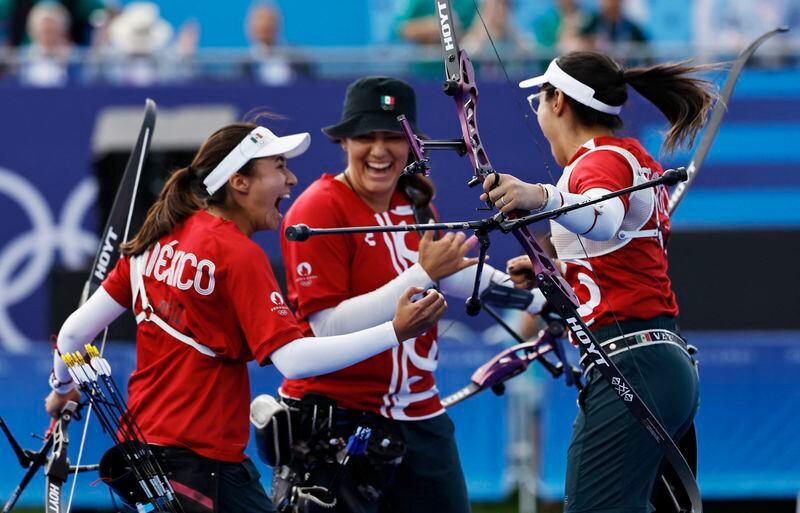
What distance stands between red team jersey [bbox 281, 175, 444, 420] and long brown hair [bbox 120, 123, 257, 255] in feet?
1.55

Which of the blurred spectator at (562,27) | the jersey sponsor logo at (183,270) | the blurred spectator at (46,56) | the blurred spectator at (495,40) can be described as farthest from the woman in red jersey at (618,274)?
the blurred spectator at (46,56)

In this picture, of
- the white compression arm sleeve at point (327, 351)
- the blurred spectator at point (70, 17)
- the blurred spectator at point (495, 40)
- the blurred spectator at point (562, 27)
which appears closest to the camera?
the white compression arm sleeve at point (327, 351)

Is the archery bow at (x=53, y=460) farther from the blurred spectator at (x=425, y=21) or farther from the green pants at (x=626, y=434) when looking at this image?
the blurred spectator at (x=425, y=21)

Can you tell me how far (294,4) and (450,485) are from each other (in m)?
7.29

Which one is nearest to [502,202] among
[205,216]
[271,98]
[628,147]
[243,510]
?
[628,147]

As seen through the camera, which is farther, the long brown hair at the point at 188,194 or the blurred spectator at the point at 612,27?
the blurred spectator at the point at 612,27

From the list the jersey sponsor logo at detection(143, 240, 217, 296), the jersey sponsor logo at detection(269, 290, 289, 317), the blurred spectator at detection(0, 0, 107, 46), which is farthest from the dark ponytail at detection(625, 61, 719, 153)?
the blurred spectator at detection(0, 0, 107, 46)

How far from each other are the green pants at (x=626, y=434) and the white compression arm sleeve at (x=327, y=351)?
2.34 feet

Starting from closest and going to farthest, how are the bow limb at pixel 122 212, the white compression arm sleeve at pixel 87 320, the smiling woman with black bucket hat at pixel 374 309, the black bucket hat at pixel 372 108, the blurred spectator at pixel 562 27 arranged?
1. the white compression arm sleeve at pixel 87 320
2. the smiling woman with black bucket hat at pixel 374 309
3. the black bucket hat at pixel 372 108
4. the bow limb at pixel 122 212
5. the blurred spectator at pixel 562 27

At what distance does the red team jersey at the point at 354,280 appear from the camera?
14.5 ft

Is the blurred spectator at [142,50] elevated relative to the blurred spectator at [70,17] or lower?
lower

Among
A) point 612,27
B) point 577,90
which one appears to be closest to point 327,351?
point 577,90

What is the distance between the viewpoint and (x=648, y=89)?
170 inches

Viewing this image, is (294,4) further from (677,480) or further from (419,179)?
(677,480)
